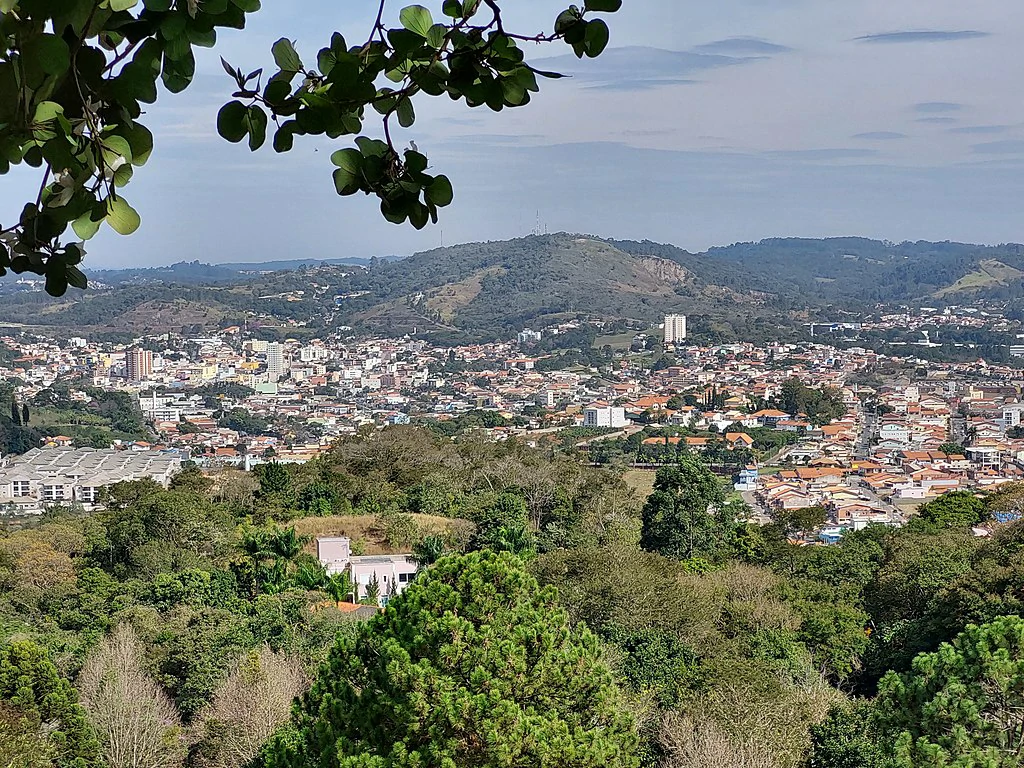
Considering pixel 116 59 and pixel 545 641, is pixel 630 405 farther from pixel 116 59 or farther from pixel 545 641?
pixel 116 59

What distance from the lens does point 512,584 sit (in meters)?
5.69

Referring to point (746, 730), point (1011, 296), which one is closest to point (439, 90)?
point (746, 730)

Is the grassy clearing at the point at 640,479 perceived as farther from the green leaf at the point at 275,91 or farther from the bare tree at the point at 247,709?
the green leaf at the point at 275,91

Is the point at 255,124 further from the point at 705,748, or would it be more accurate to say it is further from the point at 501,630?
the point at 705,748

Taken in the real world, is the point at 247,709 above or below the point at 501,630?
below

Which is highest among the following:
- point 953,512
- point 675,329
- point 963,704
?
point 675,329

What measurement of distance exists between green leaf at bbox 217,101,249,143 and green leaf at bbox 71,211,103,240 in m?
0.11

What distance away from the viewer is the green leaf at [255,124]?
0.82 metres

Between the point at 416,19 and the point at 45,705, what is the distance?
7.20 meters

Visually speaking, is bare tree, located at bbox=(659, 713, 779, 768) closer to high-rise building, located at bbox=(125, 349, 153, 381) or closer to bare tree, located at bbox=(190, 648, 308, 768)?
bare tree, located at bbox=(190, 648, 308, 768)

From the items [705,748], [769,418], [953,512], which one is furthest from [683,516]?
[769,418]

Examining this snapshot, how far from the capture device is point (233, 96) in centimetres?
81

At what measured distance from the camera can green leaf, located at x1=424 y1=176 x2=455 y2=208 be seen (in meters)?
0.84

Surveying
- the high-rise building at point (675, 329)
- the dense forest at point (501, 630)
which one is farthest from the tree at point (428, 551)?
the high-rise building at point (675, 329)
